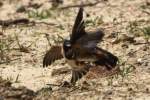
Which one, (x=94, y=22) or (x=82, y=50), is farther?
(x=94, y=22)

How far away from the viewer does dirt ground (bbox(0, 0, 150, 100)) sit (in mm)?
5602

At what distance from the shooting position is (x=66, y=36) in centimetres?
789

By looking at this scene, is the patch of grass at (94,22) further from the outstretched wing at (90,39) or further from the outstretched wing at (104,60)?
the outstretched wing at (90,39)

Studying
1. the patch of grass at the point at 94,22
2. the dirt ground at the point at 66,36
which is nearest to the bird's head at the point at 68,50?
the dirt ground at the point at 66,36

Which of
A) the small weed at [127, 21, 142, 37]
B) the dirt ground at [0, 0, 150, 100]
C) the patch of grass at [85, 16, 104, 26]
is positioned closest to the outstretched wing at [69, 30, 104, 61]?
the dirt ground at [0, 0, 150, 100]

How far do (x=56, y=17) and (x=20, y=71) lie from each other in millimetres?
2728

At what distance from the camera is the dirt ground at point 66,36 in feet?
18.4

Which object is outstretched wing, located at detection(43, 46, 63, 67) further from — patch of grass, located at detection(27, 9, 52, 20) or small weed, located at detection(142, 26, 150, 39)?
patch of grass, located at detection(27, 9, 52, 20)

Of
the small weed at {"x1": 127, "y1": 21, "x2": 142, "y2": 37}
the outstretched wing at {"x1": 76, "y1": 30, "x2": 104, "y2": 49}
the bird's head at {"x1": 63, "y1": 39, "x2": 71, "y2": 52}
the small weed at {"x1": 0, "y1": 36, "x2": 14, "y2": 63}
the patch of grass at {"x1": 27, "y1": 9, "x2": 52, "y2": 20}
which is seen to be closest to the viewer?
the outstretched wing at {"x1": 76, "y1": 30, "x2": 104, "y2": 49}

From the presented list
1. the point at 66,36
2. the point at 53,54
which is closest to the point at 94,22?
the point at 66,36

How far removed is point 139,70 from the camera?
6137 mm

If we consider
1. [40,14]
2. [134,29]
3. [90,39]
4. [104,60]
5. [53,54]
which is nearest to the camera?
[90,39]

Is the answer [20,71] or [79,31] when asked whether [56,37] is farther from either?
[79,31]

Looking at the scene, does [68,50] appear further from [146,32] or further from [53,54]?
[146,32]
